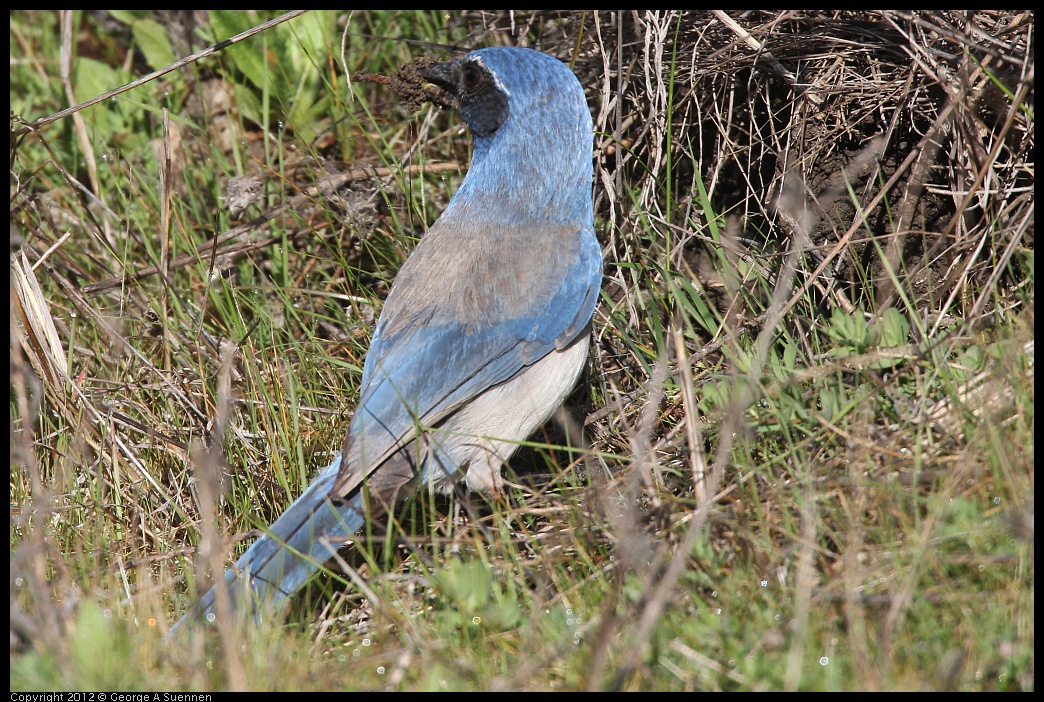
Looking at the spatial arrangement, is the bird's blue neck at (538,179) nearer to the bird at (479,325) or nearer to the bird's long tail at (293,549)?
the bird at (479,325)

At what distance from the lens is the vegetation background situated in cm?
246

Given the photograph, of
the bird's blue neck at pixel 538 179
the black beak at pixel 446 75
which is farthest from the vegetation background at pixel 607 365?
the bird's blue neck at pixel 538 179

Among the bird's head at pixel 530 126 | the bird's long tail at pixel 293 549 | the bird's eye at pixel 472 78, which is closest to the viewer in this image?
the bird's long tail at pixel 293 549

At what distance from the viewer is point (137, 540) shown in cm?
352

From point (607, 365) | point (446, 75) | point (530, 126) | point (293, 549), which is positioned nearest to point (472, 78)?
point (446, 75)

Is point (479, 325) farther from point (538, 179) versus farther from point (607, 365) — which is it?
point (607, 365)

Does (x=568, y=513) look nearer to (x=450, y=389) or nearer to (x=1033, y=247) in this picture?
(x=450, y=389)

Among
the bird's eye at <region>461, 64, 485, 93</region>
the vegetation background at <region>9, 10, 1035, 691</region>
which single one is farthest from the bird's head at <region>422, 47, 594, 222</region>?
the vegetation background at <region>9, 10, 1035, 691</region>

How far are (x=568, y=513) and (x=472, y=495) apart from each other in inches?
33.7

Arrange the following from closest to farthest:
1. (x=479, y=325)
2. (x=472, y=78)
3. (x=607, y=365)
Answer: (x=479, y=325), (x=472, y=78), (x=607, y=365)

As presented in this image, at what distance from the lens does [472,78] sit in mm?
4004

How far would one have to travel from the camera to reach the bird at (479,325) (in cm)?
325

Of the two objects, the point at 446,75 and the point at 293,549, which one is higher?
the point at 446,75

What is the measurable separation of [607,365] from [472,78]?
4.39ft
